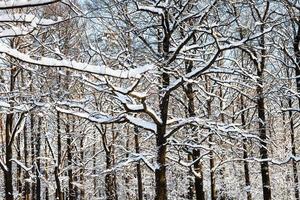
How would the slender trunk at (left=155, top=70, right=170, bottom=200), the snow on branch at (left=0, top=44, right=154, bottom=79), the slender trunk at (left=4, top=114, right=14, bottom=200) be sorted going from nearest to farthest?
the snow on branch at (left=0, top=44, right=154, bottom=79)
the slender trunk at (left=155, top=70, right=170, bottom=200)
the slender trunk at (left=4, top=114, right=14, bottom=200)

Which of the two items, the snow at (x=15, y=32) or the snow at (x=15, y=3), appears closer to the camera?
the snow at (x=15, y=3)

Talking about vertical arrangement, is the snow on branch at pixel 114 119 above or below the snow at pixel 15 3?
above

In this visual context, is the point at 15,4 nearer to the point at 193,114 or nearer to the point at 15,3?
the point at 15,3

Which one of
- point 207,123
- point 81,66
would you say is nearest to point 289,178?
point 207,123

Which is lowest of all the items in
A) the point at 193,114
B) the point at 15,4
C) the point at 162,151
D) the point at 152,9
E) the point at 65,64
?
the point at 162,151

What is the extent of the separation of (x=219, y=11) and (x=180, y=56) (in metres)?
1.65

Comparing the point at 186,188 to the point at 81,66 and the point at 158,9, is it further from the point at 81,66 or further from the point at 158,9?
the point at 81,66

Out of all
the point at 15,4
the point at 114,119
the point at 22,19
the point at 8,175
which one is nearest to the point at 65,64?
the point at 22,19

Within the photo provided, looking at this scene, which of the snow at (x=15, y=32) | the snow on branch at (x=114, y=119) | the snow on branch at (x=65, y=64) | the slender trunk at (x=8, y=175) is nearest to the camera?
the snow on branch at (x=65, y=64)

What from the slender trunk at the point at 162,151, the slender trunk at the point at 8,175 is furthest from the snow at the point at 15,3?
the slender trunk at the point at 8,175

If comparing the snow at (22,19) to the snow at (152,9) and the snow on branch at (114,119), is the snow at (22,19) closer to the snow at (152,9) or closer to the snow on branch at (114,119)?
the snow on branch at (114,119)

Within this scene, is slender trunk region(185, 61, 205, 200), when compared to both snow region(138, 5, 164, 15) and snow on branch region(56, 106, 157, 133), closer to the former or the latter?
snow on branch region(56, 106, 157, 133)

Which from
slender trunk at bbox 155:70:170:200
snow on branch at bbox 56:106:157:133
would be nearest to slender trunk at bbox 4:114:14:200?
snow on branch at bbox 56:106:157:133

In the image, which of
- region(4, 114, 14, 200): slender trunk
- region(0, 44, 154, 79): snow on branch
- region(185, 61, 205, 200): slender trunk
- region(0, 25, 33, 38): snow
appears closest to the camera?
region(0, 44, 154, 79): snow on branch
